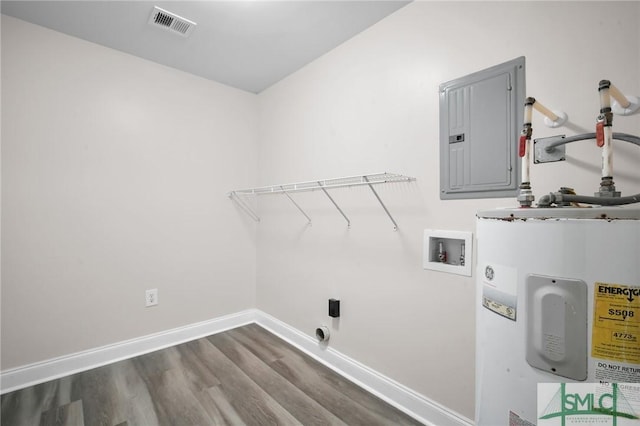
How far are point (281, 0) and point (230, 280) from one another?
2.34 meters

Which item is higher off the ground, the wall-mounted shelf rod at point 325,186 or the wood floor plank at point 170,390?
the wall-mounted shelf rod at point 325,186

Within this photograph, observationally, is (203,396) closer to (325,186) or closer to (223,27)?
(325,186)

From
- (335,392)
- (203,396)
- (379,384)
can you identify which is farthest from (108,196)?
(379,384)

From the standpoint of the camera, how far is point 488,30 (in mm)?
1373

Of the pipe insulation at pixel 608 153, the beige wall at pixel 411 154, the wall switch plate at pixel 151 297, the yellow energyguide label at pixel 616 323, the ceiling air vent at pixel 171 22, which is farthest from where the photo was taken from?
the wall switch plate at pixel 151 297

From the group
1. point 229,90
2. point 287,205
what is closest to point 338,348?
point 287,205

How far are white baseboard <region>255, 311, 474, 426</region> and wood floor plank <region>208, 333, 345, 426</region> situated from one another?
35cm

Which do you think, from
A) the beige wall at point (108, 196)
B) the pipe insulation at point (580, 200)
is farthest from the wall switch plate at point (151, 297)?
the pipe insulation at point (580, 200)

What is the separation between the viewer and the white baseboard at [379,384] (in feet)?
4.91

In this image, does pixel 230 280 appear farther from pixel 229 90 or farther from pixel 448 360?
pixel 448 360

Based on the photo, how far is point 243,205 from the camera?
9.61 feet

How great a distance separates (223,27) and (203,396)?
2415mm

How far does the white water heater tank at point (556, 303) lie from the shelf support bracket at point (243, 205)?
2.43 metres

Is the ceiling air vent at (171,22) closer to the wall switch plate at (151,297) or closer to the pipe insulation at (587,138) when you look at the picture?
the wall switch plate at (151,297)
